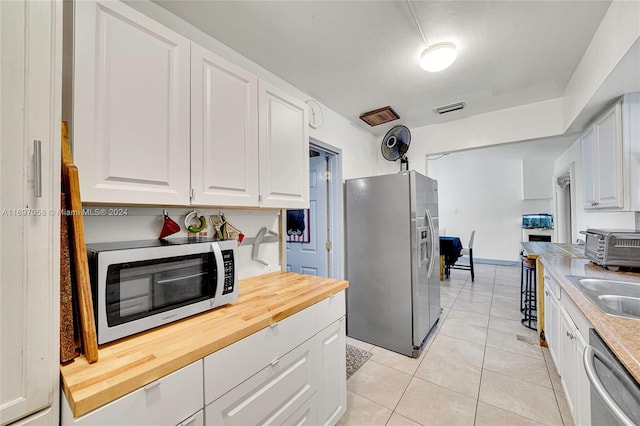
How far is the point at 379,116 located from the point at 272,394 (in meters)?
2.82

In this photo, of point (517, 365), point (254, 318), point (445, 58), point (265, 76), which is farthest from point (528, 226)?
point (254, 318)

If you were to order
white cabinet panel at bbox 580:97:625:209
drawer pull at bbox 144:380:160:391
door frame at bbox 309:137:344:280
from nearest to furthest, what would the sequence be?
1. drawer pull at bbox 144:380:160:391
2. white cabinet panel at bbox 580:97:625:209
3. door frame at bbox 309:137:344:280

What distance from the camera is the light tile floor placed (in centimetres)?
169

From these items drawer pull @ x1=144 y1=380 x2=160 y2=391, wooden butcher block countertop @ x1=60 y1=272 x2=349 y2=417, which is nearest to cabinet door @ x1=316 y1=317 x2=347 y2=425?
wooden butcher block countertop @ x1=60 y1=272 x2=349 y2=417

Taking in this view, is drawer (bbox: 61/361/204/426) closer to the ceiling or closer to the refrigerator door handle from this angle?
the ceiling

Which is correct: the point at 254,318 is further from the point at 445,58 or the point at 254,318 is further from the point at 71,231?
the point at 445,58

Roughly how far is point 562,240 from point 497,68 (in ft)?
15.5

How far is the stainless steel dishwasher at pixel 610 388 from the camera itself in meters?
0.77

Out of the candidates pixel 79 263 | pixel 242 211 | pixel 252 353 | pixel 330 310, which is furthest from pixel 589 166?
pixel 79 263

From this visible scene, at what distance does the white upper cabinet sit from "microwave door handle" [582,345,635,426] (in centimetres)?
147

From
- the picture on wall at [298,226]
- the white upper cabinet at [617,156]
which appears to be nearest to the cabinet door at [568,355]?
A: the white upper cabinet at [617,156]

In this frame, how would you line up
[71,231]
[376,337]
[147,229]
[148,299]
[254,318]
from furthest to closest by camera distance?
[376,337]
[147,229]
[254,318]
[148,299]
[71,231]

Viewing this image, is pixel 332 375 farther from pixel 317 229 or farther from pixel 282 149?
pixel 317 229

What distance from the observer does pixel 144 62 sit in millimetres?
1070
